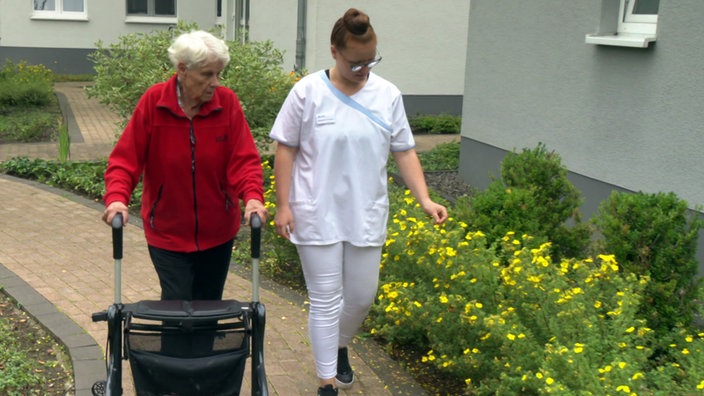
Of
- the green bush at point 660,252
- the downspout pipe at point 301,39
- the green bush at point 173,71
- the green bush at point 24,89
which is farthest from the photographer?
the green bush at point 24,89

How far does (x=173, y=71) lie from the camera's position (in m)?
9.70

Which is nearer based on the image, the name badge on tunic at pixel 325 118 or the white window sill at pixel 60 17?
the name badge on tunic at pixel 325 118

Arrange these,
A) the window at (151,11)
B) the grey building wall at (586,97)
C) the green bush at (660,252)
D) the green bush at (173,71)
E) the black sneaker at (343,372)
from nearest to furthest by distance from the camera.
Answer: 1. the black sneaker at (343,372)
2. the green bush at (660,252)
3. the grey building wall at (586,97)
4. the green bush at (173,71)
5. the window at (151,11)

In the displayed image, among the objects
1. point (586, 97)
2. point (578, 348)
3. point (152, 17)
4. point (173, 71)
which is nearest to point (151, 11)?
point (152, 17)

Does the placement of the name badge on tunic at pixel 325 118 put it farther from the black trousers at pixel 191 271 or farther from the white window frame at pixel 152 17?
the white window frame at pixel 152 17

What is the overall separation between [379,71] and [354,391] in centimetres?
1155

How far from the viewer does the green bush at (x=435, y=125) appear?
15266mm

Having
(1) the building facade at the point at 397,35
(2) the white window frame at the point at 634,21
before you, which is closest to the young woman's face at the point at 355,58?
(2) the white window frame at the point at 634,21

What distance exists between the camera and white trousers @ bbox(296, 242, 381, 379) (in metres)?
4.02

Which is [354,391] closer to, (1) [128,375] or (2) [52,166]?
(1) [128,375]

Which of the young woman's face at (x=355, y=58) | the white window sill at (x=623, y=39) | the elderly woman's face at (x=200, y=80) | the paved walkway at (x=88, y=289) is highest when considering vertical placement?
the white window sill at (x=623, y=39)

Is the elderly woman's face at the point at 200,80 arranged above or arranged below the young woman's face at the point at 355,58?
below

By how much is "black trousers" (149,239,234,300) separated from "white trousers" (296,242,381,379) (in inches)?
15.5

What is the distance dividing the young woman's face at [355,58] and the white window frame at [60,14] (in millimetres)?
21250
